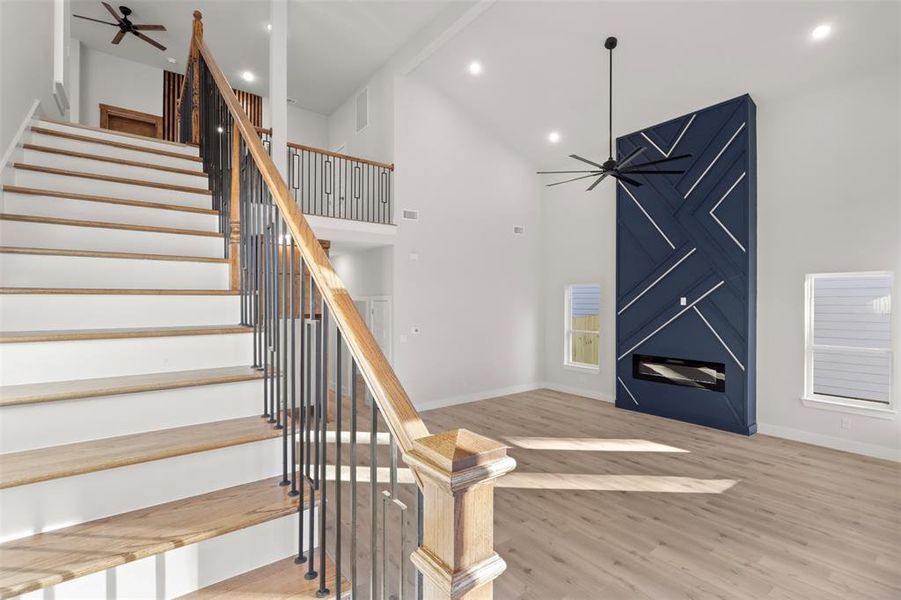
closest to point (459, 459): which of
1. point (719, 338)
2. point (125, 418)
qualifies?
point (125, 418)

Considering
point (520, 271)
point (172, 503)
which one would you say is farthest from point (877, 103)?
point (172, 503)

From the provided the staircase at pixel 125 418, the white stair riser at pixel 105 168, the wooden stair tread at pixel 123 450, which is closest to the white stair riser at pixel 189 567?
the staircase at pixel 125 418

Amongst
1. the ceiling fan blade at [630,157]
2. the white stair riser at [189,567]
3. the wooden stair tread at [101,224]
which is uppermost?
the ceiling fan blade at [630,157]

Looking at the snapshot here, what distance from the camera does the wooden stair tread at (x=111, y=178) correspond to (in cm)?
248

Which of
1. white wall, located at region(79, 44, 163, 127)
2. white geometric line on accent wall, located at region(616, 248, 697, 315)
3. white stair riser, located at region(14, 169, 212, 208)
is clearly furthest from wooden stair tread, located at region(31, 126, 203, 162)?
white geometric line on accent wall, located at region(616, 248, 697, 315)

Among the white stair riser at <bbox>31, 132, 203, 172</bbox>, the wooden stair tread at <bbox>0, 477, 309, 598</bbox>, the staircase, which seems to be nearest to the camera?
the wooden stair tread at <bbox>0, 477, 309, 598</bbox>

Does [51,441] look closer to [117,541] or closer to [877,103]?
[117,541]

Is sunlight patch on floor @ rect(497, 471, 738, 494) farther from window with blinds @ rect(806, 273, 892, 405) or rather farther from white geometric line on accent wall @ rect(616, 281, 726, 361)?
white geometric line on accent wall @ rect(616, 281, 726, 361)

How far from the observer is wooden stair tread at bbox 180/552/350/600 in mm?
1242

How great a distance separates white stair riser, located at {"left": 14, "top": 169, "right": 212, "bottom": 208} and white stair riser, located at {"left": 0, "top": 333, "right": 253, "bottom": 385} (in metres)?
1.50

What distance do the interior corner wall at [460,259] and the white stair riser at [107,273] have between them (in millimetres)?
3980

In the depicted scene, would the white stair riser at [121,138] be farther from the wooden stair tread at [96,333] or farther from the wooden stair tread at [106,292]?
the wooden stair tread at [96,333]

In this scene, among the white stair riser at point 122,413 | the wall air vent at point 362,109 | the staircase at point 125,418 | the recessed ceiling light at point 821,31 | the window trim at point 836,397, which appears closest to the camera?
the staircase at point 125,418

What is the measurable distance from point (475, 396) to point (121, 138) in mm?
5682
